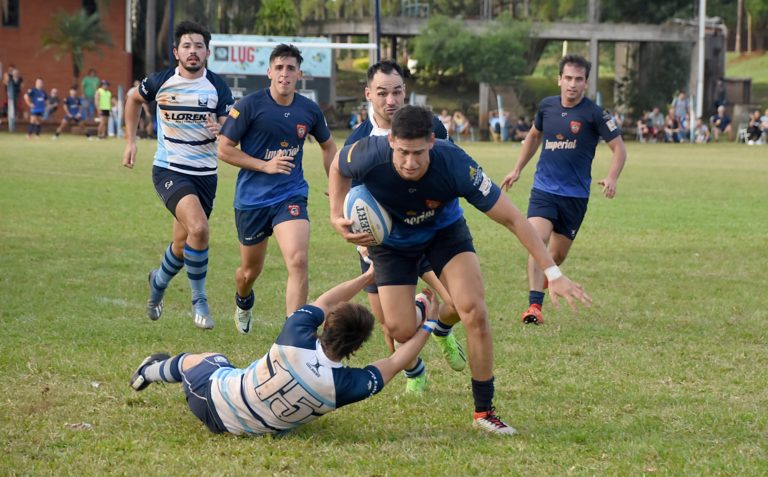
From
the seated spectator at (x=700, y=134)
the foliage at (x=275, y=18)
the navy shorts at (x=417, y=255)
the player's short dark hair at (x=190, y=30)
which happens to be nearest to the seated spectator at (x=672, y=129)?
the seated spectator at (x=700, y=134)

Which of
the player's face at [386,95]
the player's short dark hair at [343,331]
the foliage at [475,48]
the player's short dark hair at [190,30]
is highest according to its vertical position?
the foliage at [475,48]

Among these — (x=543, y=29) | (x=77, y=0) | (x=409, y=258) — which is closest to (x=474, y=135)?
(x=543, y=29)

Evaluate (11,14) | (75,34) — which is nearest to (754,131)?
(75,34)

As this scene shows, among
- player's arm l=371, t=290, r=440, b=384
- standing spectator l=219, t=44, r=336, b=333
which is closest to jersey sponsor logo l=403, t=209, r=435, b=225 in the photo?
player's arm l=371, t=290, r=440, b=384

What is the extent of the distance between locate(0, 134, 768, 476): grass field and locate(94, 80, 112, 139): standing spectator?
23351mm

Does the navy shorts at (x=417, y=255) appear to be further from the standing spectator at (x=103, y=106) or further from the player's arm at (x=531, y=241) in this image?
the standing spectator at (x=103, y=106)

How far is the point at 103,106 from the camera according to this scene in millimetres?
40219

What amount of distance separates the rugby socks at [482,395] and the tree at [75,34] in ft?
154

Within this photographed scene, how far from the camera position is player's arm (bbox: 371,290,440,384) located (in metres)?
6.12

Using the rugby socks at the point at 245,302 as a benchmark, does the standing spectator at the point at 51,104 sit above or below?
above

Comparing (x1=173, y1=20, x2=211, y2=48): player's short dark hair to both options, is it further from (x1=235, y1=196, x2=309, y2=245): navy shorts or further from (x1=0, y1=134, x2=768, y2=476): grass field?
(x1=0, y1=134, x2=768, y2=476): grass field

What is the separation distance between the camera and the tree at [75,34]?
50.3m

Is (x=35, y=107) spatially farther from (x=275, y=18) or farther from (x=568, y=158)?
(x=568, y=158)

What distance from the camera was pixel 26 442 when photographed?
5902 millimetres
